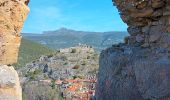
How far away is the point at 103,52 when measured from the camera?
Result: 910cm

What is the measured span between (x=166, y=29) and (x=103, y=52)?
6.89 ft

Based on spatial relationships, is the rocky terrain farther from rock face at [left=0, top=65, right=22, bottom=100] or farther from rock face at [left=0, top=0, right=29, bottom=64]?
rock face at [left=0, top=65, right=22, bottom=100]

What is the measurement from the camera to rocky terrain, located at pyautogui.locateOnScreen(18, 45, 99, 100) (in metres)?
34.3

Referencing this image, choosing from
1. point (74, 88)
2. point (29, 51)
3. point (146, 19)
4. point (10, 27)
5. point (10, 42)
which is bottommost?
point (74, 88)

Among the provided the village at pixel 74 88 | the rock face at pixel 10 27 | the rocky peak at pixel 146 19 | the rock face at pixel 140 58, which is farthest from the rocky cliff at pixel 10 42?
the village at pixel 74 88

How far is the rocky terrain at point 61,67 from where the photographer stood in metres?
34.3

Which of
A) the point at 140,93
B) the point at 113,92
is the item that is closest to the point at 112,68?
the point at 113,92

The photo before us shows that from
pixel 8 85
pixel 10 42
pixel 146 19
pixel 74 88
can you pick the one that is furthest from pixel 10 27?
pixel 74 88

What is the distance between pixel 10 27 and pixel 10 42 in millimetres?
148

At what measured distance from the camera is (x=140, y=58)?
25.1 feet

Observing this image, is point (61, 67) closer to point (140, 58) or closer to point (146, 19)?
point (146, 19)

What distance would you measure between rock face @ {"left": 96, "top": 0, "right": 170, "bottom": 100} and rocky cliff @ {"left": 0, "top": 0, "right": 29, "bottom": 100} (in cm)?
360

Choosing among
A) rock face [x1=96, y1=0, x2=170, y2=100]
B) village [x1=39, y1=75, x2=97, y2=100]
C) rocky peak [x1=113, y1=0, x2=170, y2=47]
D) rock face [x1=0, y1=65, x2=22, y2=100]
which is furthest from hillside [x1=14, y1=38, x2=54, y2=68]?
A: rock face [x1=0, y1=65, x2=22, y2=100]

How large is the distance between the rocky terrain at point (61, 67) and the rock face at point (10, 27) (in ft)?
84.6
